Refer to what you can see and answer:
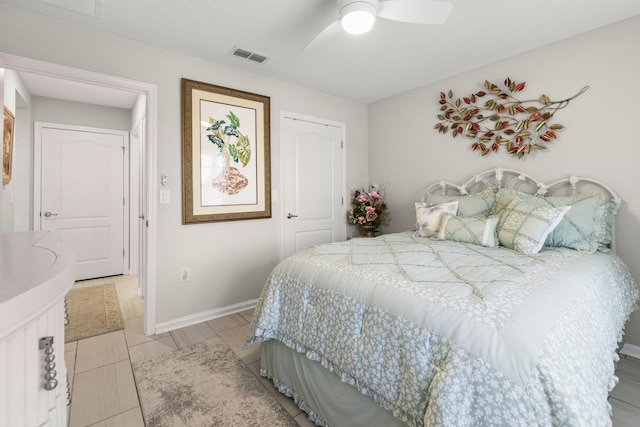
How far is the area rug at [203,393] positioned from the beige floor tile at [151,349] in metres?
0.07

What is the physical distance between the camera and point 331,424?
1.49m

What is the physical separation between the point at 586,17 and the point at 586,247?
1662 millimetres

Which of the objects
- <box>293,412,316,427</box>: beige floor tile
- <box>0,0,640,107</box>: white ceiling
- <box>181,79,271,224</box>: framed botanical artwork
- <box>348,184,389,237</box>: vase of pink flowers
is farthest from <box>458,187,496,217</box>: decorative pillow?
<box>293,412,316,427</box>: beige floor tile

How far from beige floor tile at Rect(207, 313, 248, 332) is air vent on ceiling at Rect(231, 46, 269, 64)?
96.8 inches

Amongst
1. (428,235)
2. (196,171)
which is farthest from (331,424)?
(196,171)

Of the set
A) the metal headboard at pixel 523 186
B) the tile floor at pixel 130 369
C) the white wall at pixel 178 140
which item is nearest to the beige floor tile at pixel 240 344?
the tile floor at pixel 130 369

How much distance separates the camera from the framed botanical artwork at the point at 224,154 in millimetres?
2764

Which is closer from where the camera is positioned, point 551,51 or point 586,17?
point 586,17

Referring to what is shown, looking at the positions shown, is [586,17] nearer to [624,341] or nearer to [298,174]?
[624,341]

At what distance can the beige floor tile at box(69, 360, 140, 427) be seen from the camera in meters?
1.68

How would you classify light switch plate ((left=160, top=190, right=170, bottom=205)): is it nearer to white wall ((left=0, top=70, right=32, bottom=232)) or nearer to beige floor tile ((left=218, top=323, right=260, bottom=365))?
beige floor tile ((left=218, top=323, right=260, bottom=365))

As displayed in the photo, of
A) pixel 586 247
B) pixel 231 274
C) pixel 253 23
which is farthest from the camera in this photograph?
pixel 231 274

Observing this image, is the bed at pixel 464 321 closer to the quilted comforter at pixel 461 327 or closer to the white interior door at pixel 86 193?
the quilted comforter at pixel 461 327

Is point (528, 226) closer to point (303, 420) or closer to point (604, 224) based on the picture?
point (604, 224)
